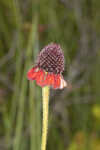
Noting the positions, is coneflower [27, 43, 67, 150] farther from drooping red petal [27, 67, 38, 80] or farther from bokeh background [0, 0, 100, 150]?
bokeh background [0, 0, 100, 150]

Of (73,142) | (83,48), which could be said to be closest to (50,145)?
(73,142)

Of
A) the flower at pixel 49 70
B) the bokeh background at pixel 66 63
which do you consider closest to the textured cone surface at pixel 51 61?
the flower at pixel 49 70

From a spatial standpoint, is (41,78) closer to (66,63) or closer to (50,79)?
(50,79)

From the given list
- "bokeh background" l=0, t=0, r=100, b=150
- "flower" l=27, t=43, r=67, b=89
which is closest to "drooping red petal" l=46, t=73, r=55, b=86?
"flower" l=27, t=43, r=67, b=89

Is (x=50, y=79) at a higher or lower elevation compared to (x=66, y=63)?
lower

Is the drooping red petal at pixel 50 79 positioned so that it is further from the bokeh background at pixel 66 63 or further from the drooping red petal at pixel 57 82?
the bokeh background at pixel 66 63

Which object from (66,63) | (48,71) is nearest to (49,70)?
(48,71)

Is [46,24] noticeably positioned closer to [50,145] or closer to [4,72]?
[4,72]
